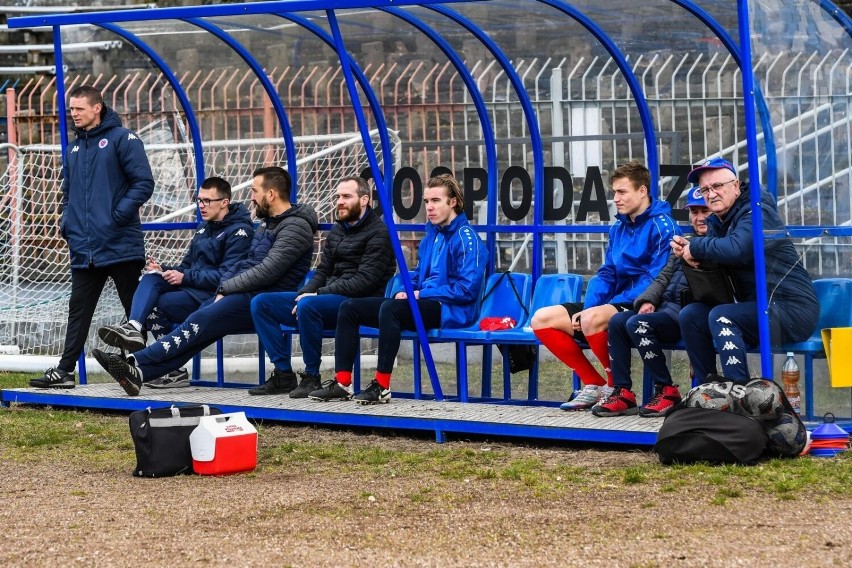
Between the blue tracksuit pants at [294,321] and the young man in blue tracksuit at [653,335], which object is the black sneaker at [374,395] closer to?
the blue tracksuit pants at [294,321]

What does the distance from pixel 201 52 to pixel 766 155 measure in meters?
4.74

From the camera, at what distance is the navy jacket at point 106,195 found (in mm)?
9406

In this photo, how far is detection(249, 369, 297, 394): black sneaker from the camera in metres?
9.12

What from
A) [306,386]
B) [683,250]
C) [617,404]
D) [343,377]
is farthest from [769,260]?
[306,386]

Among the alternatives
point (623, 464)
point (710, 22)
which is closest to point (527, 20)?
point (710, 22)

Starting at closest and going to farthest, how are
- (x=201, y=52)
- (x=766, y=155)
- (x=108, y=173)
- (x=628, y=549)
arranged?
(x=628, y=549)
(x=766, y=155)
(x=108, y=173)
(x=201, y=52)

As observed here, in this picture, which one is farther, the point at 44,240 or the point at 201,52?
the point at 44,240

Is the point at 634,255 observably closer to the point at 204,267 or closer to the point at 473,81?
the point at 473,81

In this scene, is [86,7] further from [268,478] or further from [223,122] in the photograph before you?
[268,478]

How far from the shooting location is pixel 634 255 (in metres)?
7.96

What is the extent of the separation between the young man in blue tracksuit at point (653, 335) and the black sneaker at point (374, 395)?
1.33 metres

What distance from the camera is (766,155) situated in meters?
7.57

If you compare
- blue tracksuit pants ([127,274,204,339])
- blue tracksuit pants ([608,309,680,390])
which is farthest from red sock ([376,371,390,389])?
blue tracksuit pants ([127,274,204,339])

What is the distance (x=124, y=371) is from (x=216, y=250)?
3.56 ft
